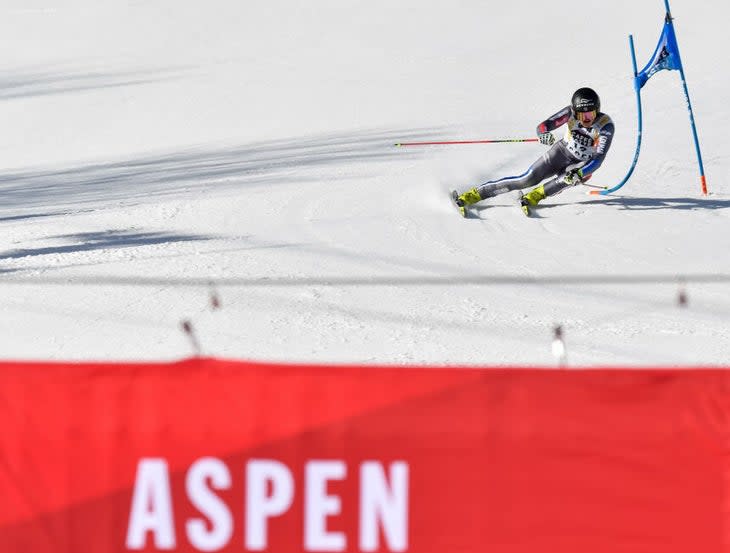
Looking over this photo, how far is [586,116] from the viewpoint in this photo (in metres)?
10.4

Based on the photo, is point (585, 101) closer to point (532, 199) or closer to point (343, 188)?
point (532, 199)

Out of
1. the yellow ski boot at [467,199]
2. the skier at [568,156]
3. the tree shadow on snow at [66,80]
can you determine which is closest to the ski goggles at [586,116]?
the skier at [568,156]

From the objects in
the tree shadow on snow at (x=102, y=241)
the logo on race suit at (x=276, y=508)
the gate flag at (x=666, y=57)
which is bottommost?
the logo on race suit at (x=276, y=508)

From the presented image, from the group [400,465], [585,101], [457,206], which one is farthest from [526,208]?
[400,465]

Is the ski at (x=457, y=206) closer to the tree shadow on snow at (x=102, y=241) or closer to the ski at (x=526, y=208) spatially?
the ski at (x=526, y=208)

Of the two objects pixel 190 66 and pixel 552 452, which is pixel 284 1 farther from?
pixel 552 452

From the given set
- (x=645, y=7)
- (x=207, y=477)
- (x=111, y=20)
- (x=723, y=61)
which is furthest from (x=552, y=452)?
(x=111, y=20)

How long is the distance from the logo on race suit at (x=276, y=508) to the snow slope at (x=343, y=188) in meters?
1.54

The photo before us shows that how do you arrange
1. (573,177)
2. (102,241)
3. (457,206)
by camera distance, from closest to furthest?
(102,241), (573,177), (457,206)

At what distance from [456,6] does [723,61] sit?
618cm

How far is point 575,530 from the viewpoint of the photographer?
153 inches

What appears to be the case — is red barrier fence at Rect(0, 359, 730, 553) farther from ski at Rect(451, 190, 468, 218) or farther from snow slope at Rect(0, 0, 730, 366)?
ski at Rect(451, 190, 468, 218)

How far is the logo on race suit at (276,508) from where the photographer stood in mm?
3918

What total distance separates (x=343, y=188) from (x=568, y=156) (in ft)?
7.68
